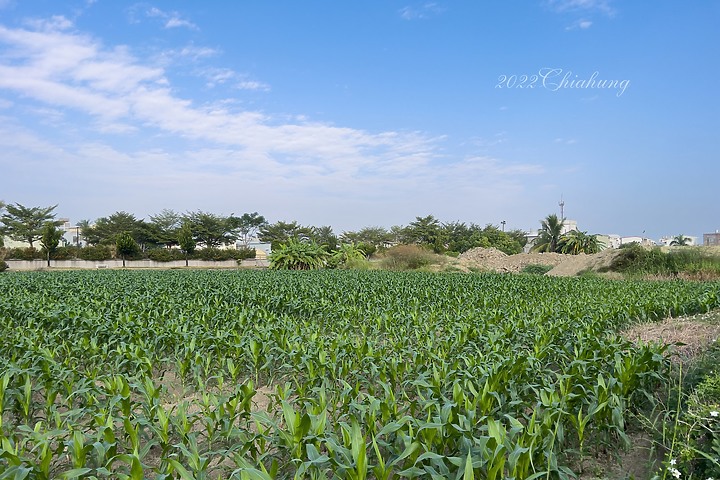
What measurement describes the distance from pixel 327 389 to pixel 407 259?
27591 millimetres

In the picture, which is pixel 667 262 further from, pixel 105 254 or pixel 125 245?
pixel 105 254

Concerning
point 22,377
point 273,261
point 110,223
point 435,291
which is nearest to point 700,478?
point 22,377

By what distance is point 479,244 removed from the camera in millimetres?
54750

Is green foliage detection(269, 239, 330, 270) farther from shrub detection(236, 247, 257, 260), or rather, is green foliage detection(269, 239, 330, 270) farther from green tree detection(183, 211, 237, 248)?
green tree detection(183, 211, 237, 248)

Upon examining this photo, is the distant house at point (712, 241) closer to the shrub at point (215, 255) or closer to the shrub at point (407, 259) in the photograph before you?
the shrub at point (407, 259)

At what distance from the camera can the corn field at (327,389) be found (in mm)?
2863

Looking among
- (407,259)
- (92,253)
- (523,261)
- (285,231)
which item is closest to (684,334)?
(407,259)

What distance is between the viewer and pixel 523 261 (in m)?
34.7

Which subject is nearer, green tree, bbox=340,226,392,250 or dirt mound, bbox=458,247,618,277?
dirt mound, bbox=458,247,618,277

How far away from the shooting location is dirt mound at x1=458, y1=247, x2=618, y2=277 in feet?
83.7

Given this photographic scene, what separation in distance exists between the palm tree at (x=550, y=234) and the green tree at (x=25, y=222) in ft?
171

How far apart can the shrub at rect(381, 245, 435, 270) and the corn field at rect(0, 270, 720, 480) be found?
20.3 m

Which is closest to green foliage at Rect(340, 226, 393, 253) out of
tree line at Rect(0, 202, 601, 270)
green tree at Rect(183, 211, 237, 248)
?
tree line at Rect(0, 202, 601, 270)

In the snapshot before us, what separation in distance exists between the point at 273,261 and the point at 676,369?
27279mm
